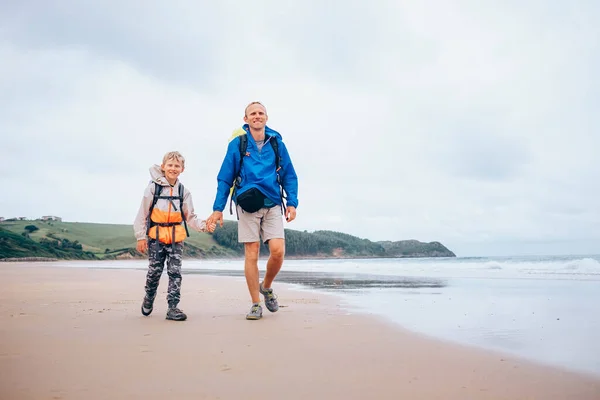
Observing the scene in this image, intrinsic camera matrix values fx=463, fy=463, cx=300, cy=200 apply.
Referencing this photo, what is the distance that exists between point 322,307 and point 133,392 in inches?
145

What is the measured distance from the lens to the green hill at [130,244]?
1646 inches

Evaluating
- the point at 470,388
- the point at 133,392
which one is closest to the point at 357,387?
the point at 470,388

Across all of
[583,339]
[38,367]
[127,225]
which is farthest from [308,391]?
[127,225]

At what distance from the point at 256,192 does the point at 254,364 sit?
7.56 ft

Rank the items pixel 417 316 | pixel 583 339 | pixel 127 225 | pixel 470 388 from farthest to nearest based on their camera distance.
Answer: pixel 127 225
pixel 417 316
pixel 583 339
pixel 470 388

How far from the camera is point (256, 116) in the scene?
502 centimetres

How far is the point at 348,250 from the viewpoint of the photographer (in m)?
103

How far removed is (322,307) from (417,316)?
50.4 inches

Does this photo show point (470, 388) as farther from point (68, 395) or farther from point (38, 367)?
point (38, 367)

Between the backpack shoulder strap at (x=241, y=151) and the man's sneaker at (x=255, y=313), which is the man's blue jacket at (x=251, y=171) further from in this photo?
the man's sneaker at (x=255, y=313)

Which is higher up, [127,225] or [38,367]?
[127,225]

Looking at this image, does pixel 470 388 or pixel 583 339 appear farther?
pixel 583 339

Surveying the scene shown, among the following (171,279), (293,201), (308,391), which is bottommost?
(308,391)

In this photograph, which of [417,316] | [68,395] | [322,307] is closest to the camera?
[68,395]
